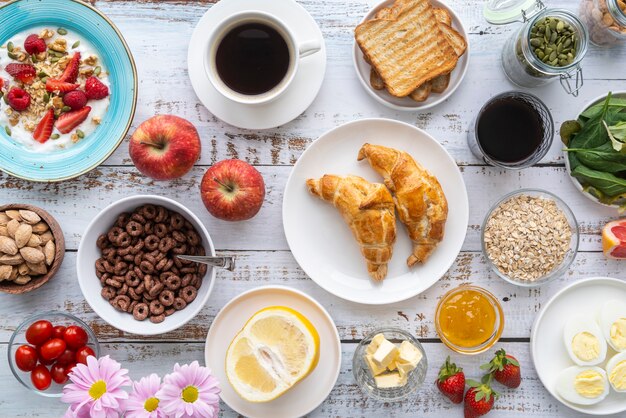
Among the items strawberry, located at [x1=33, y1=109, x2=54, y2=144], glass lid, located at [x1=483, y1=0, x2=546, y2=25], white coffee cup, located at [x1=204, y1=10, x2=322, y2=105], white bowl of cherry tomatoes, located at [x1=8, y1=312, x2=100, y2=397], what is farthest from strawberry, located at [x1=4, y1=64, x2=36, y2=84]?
glass lid, located at [x1=483, y1=0, x2=546, y2=25]

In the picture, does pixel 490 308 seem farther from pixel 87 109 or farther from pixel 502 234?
pixel 87 109

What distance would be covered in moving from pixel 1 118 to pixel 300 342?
3.25 ft

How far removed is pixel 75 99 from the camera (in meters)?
1.58

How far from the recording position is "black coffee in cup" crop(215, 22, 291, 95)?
1.56 m

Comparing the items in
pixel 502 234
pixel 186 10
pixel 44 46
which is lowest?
pixel 502 234

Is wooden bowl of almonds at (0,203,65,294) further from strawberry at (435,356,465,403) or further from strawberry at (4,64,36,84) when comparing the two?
strawberry at (435,356,465,403)

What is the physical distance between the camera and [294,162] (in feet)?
5.54

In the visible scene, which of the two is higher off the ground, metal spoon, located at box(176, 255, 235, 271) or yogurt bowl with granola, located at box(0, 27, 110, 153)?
yogurt bowl with granola, located at box(0, 27, 110, 153)

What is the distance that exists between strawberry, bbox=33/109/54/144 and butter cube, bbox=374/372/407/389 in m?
1.09

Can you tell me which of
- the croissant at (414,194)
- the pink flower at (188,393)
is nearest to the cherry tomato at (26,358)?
the pink flower at (188,393)

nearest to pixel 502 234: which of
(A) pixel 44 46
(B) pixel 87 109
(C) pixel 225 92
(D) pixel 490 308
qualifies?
(D) pixel 490 308

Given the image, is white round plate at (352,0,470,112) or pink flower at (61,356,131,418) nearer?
pink flower at (61,356,131,418)

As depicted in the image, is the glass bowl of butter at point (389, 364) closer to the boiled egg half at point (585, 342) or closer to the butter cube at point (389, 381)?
the butter cube at point (389, 381)

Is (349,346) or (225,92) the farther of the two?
(349,346)
